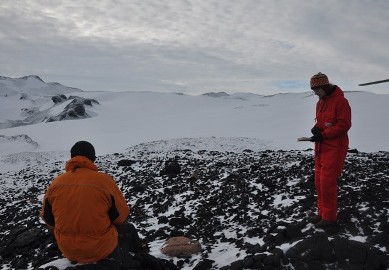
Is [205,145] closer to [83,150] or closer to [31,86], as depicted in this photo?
[83,150]

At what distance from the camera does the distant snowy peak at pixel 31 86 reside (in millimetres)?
113344

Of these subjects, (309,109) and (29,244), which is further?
(309,109)

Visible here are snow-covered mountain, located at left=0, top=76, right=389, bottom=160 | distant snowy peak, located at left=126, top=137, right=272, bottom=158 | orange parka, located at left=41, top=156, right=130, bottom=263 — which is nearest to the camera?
orange parka, located at left=41, top=156, right=130, bottom=263

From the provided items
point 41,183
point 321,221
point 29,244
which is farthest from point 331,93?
point 41,183

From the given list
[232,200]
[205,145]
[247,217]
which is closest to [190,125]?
[205,145]

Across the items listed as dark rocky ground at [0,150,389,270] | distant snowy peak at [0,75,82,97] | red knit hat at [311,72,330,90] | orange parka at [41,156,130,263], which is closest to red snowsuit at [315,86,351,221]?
red knit hat at [311,72,330,90]

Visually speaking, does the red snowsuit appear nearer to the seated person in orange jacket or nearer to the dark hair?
the seated person in orange jacket

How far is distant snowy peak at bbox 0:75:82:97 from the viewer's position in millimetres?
113344

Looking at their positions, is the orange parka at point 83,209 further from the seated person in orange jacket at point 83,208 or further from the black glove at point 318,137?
the black glove at point 318,137

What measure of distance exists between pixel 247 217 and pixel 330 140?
2.60m

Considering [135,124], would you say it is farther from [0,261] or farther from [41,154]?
[0,261]

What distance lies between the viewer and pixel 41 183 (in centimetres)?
1567

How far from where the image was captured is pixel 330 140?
20.0 feet

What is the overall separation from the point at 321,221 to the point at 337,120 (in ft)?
5.33
